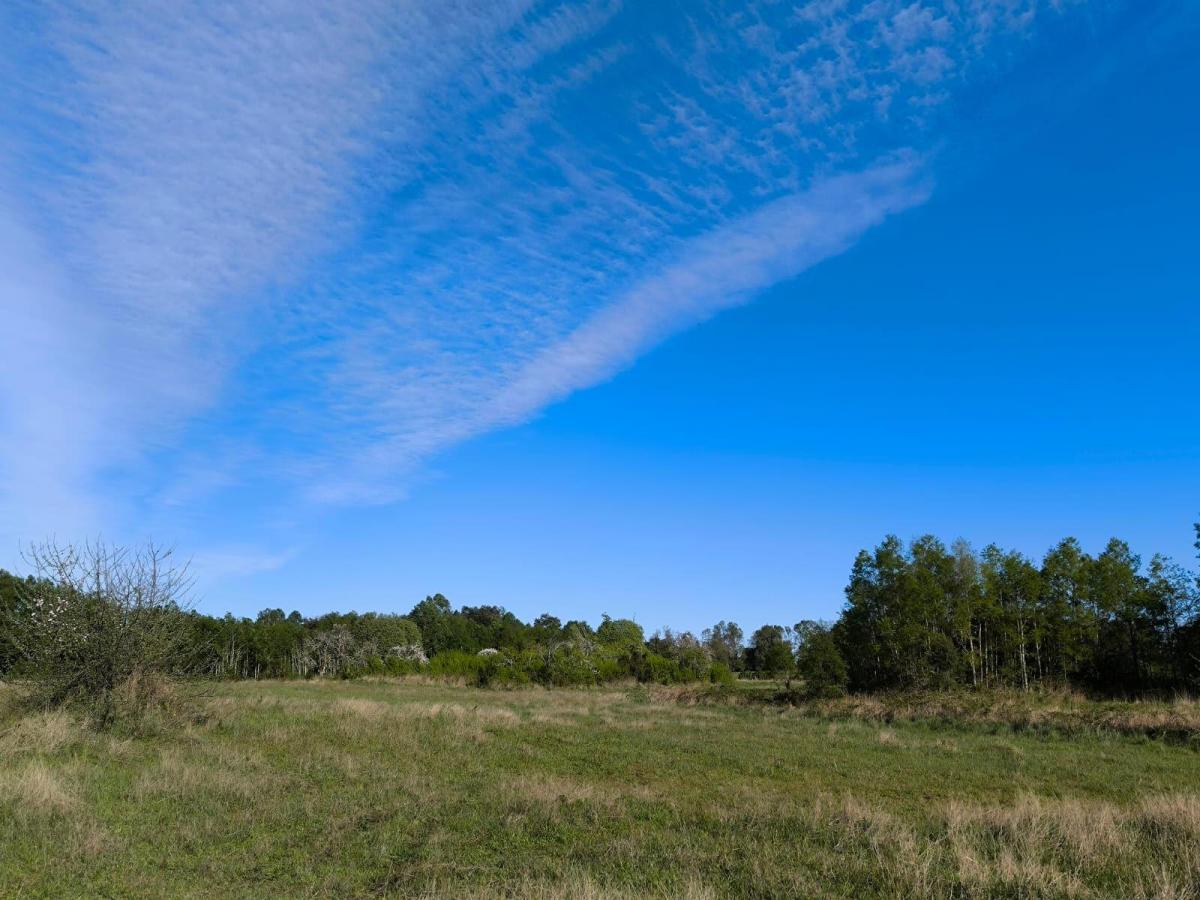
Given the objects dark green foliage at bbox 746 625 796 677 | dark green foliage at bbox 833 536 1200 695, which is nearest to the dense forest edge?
dark green foliage at bbox 833 536 1200 695

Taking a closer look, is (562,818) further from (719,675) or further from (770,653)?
(770,653)

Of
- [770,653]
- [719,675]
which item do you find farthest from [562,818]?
[770,653]

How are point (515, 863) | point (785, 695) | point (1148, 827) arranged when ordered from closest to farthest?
1. point (515, 863)
2. point (1148, 827)
3. point (785, 695)

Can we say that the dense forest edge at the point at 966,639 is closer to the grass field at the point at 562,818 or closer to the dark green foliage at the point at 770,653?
the grass field at the point at 562,818

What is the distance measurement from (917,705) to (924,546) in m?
18.3

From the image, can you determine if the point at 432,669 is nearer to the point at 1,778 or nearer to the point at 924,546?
the point at 924,546

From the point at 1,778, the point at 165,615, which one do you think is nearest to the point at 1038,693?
the point at 165,615

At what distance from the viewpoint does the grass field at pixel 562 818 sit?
7.36 meters

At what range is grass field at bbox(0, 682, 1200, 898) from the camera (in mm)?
7359

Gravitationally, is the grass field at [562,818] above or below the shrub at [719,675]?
above

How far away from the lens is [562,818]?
1029 cm

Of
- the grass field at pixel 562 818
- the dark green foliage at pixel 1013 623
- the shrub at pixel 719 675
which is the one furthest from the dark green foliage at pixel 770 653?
the grass field at pixel 562 818

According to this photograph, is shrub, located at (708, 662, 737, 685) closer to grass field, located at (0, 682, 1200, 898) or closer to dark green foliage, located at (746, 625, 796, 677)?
dark green foliage, located at (746, 625, 796, 677)

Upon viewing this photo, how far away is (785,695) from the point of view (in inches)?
1607
